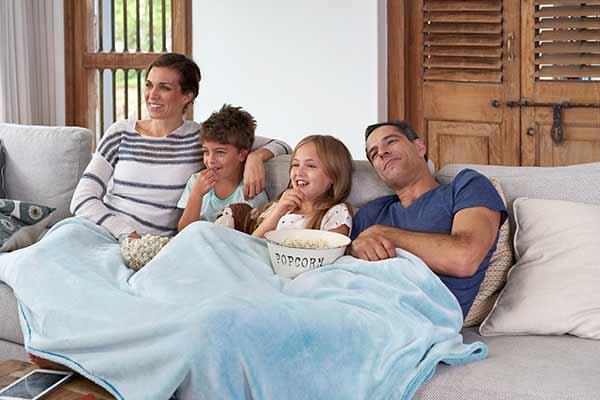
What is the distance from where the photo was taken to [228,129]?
292 centimetres

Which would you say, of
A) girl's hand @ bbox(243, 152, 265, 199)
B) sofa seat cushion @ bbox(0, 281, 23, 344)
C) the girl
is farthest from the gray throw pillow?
the girl

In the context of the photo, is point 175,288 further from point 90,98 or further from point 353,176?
point 90,98

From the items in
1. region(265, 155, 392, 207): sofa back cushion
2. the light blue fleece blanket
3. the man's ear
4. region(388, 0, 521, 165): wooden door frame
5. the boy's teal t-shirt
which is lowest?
the light blue fleece blanket

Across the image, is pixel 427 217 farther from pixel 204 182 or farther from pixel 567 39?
pixel 567 39

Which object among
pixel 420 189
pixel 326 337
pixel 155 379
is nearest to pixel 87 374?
pixel 155 379

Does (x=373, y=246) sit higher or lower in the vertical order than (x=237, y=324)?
higher

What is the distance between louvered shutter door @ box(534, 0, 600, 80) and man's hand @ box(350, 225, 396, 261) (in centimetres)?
192

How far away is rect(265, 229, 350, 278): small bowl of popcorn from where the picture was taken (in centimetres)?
231

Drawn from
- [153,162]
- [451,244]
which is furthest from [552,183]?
[153,162]

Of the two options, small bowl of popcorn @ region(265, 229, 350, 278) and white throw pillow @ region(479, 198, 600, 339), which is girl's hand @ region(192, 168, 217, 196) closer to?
small bowl of popcorn @ region(265, 229, 350, 278)

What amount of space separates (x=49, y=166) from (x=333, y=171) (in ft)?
4.15

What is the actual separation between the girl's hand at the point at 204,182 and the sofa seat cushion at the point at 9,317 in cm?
66

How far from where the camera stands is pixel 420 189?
2562mm

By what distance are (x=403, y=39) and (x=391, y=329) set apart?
8.01ft
